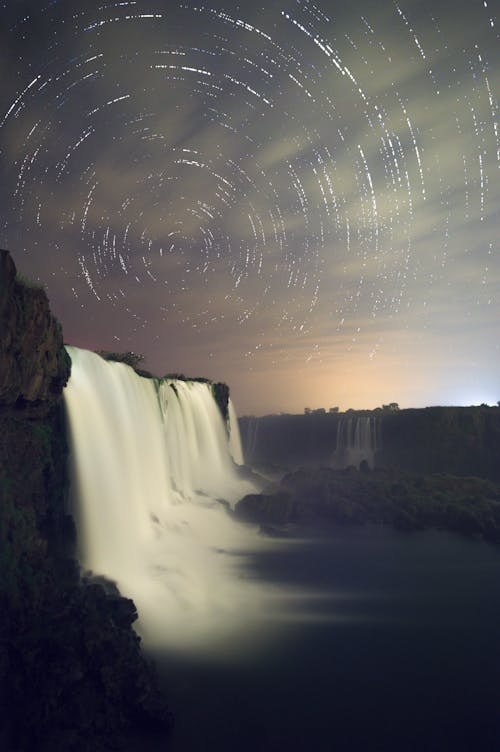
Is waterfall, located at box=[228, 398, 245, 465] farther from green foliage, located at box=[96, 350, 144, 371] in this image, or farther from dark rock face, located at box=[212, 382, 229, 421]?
green foliage, located at box=[96, 350, 144, 371]

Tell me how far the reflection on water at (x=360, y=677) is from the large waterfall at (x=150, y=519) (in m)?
1.90

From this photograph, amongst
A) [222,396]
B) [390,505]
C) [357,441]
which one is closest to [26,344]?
[390,505]

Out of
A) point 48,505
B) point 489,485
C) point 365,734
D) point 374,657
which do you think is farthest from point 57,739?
point 489,485

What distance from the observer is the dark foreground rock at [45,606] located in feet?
30.8

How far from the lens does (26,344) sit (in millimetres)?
13727

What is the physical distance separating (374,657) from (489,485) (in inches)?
1159

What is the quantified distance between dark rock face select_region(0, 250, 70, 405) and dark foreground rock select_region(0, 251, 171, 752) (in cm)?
3

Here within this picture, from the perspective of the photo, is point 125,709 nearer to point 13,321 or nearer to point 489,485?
point 13,321

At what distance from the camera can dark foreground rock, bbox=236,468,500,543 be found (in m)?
29.6

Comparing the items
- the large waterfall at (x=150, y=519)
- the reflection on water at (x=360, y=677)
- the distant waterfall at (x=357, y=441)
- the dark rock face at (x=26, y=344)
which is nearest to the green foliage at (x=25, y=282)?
the dark rock face at (x=26, y=344)

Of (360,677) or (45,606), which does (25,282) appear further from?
(360,677)

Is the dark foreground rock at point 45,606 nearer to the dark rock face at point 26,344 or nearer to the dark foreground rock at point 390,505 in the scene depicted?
the dark rock face at point 26,344

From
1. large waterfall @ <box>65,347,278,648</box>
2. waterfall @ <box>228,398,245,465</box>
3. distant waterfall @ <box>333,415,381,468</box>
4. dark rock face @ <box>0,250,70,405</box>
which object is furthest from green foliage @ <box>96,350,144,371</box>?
distant waterfall @ <box>333,415,381,468</box>

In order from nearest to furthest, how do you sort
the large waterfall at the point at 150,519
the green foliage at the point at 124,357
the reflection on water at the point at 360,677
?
1. the reflection on water at the point at 360,677
2. the large waterfall at the point at 150,519
3. the green foliage at the point at 124,357
